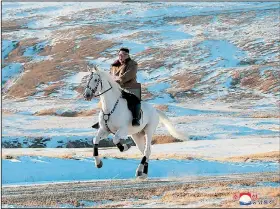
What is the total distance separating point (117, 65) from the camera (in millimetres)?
18047

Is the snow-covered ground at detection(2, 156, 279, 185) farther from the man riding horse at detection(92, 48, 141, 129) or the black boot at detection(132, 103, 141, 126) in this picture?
the man riding horse at detection(92, 48, 141, 129)

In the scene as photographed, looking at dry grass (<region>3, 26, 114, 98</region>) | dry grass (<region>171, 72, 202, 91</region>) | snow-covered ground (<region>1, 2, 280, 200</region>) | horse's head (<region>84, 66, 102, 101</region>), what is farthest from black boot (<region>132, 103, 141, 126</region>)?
dry grass (<region>3, 26, 114, 98</region>)

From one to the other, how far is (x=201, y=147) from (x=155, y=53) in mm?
78578

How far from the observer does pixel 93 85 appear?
16156 mm

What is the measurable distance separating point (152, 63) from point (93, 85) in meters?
91.6

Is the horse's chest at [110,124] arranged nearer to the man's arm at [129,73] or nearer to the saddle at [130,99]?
the saddle at [130,99]

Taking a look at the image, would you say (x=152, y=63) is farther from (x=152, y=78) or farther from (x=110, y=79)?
(x=110, y=79)

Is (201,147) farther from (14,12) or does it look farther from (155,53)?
(14,12)

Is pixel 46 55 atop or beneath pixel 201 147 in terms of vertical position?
beneath

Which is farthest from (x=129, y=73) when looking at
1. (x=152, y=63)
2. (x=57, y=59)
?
(x=57, y=59)

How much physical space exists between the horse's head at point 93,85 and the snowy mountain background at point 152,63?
1255 inches

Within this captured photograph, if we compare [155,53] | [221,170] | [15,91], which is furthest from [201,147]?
[155,53]

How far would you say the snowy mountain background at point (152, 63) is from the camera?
57688mm

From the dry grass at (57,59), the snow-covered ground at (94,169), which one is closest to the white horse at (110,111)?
the snow-covered ground at (94,169)
